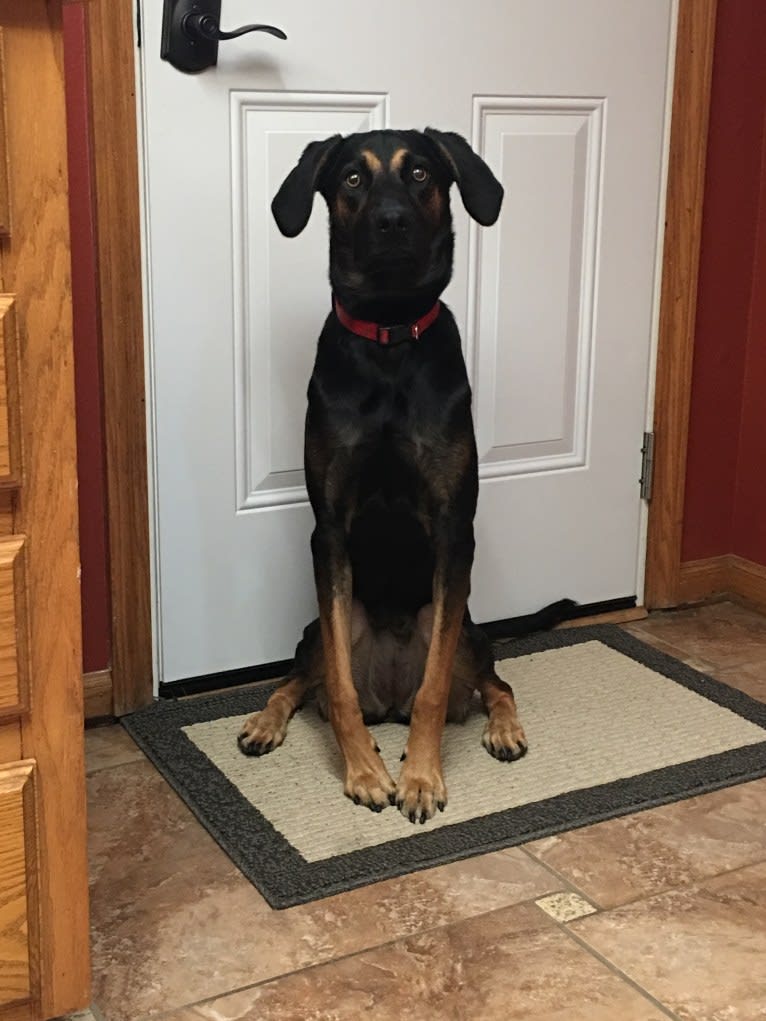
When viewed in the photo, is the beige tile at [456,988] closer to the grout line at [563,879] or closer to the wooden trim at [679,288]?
the grout line at [563,879]

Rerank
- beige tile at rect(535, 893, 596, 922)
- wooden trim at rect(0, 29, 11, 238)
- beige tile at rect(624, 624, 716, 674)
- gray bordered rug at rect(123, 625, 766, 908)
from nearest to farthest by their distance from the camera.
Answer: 1. wooden trim at rect(0, 29, 11, 238)
2. beige tile at rect(535, 893, 596, 922)
3. gray bordered rug at rect(123, 625, 766, 908)
4. beige tile at rect(624, 624, 716, 674)

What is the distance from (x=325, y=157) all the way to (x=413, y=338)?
295 millimetres

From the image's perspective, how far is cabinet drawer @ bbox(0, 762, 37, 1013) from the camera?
132 centimetres

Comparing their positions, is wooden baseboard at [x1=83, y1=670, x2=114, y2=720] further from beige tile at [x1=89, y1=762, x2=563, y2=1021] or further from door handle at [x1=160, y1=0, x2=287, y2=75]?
door handle at [x1=160, y1=0, x2=287, y2=75]

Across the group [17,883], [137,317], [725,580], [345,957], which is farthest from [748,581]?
[17,883]

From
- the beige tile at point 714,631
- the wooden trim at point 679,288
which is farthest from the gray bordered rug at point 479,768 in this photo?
the wooden trim at point 679,288

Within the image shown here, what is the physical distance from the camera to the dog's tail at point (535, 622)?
8.44 feet

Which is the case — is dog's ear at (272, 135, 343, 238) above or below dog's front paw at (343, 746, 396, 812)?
above

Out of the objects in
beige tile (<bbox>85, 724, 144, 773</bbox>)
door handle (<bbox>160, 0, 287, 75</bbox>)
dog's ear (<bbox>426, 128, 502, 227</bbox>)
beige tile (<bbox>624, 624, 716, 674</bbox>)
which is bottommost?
beige tile (<bbox>85, 724, 144, 773</bbox>)

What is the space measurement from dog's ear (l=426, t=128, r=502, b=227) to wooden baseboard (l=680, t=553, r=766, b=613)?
116cm

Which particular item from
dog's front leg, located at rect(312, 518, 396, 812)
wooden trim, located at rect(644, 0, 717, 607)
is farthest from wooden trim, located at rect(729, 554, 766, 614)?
dog's front leg, located at rect(312, 518, 396, 812)

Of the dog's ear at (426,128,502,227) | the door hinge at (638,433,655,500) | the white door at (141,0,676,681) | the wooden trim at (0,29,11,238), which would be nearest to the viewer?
the wooden trim at (0,29,11,238)

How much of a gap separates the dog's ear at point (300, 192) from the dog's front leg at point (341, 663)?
0.45 m

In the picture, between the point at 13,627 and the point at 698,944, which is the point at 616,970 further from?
the point at 13,627
